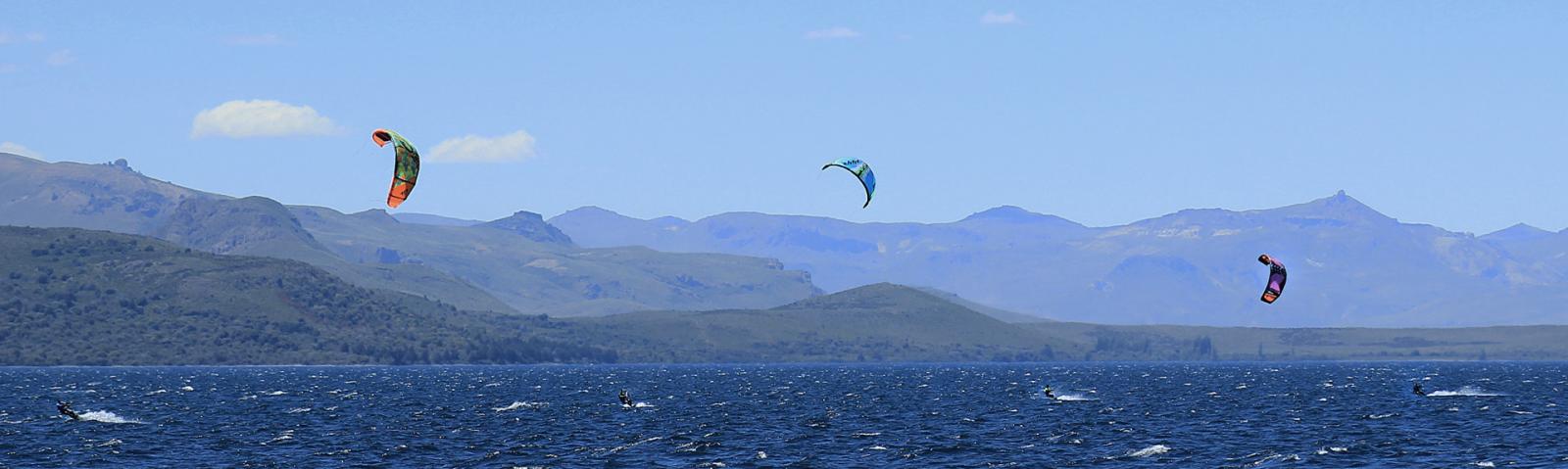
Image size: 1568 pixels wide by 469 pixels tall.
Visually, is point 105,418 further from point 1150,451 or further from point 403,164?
point 1150,451

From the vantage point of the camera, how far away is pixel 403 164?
108 metres

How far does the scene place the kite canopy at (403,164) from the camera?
107 metres

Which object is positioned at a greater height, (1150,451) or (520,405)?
(520,405)

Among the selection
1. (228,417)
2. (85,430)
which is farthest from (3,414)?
(85,430)

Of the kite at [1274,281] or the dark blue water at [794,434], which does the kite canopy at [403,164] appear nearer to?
the dark blue water at [794,434]

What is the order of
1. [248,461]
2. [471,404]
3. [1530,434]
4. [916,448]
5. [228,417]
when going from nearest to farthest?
[248,461], [916,448], [1530,434], [228,417], [471,404]

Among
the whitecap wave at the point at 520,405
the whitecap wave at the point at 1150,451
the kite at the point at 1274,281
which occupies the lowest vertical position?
the whitecap wave at the point at 1150,451

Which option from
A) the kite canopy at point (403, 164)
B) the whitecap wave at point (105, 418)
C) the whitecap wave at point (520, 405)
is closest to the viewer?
the kite canopy at point (403, 164)

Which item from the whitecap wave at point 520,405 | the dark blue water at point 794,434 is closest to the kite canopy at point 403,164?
the dark blue water at point 794,434

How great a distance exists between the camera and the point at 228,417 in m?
155

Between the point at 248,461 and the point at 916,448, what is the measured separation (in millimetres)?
36072

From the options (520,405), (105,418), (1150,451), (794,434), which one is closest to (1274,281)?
(1150,451)

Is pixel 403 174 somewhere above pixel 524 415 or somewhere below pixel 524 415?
above

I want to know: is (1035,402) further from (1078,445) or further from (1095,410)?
(1078,445)
